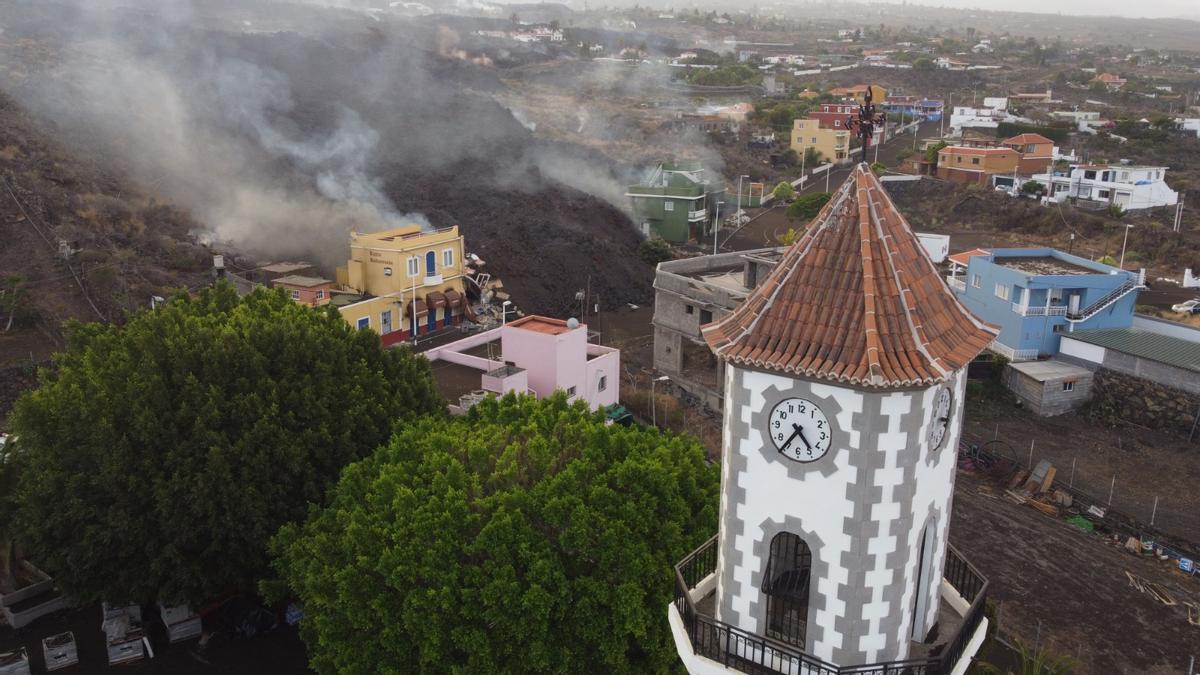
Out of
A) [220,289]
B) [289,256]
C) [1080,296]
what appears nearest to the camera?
[220,289]

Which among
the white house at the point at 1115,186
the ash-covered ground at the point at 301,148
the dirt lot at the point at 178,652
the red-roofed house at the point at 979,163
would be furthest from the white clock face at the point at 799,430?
the red-roofed house at the point at 979,163

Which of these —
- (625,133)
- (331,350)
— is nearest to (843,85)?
(625,133)

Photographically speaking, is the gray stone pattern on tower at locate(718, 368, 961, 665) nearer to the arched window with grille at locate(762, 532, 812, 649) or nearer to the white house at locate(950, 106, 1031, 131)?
the arched window with grille at locate(762, 532, 812, 649)

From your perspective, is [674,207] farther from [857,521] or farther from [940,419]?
[857,521]

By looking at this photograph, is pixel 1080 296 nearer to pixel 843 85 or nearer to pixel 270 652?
pixel 270 652

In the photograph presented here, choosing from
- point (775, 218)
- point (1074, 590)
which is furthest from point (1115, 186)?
point (1074, 590)
